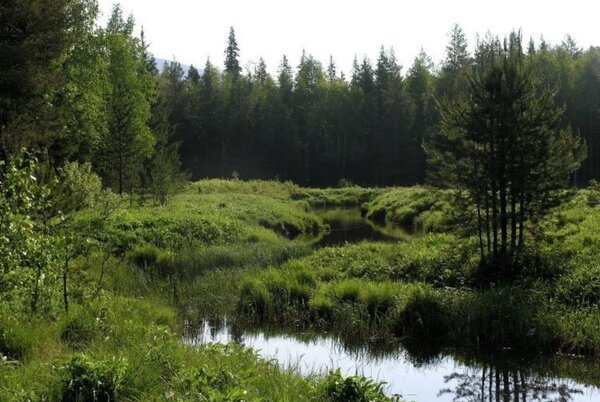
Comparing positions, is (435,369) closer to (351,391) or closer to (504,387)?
(504,387)

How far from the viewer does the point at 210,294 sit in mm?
15180

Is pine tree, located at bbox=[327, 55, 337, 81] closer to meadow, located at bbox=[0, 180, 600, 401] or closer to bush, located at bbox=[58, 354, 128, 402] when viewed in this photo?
meadow, located at bbox=[0, 180, 600, 401]

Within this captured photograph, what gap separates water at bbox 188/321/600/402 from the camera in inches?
378

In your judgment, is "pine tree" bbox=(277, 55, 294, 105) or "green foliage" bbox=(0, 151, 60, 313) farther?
"pine tree" bbox=(277, 55, 294, 105)

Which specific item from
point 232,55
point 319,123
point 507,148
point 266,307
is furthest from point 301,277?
point 232,55

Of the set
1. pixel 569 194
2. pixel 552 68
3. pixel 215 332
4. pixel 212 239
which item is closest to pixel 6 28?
pixel 212 239

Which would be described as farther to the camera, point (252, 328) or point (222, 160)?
point (222, 160)

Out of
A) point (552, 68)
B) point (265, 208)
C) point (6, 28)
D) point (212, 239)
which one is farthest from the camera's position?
point (552, 68)

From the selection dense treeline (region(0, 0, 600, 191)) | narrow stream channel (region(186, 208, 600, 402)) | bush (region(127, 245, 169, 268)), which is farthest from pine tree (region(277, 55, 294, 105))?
narrow stream channel (region(186, 208, 600, 402))

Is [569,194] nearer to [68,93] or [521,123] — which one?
[521,123]

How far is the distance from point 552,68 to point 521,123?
176 ft

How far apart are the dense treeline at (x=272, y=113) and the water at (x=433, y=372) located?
1968 cm

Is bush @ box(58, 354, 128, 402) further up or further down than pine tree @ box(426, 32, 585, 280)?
further down

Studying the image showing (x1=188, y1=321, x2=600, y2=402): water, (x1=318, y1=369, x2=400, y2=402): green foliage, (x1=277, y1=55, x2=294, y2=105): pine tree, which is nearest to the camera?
(x1=318, y1=369, x2=400, y2=402): green foliage
